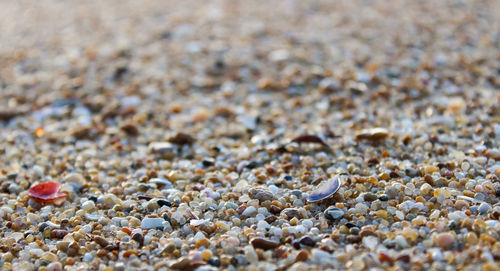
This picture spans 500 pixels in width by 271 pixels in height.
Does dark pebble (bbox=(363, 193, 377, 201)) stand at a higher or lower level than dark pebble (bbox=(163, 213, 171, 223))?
lower

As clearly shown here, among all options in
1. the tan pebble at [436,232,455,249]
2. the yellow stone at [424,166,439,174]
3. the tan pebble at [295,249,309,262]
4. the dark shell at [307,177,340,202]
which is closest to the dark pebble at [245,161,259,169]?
the dark shell at [307,177,340,202]

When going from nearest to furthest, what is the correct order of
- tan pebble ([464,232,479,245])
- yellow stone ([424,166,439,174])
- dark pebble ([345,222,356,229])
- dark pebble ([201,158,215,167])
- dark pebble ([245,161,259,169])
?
tan pebble ([464,232,479,245]) < dark pebble ([345,222,356,229]) < yellow stone ([424,166,439,174]) < dark pebble ([245,161,259,169]) < dark pebble ([201,158,215,167])

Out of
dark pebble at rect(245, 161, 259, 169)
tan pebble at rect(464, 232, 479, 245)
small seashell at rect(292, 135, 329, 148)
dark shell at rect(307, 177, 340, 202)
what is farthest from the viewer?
small seashell at rect(292, 135, 329, 148)

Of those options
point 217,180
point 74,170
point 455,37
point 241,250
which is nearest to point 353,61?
point 455,37

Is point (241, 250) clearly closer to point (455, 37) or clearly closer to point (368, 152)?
point (368, 152)

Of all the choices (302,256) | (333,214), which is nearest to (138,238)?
(302,256)

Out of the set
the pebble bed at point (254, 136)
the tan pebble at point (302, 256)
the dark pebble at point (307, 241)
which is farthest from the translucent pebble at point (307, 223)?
the tan pebble at point (302, 256)

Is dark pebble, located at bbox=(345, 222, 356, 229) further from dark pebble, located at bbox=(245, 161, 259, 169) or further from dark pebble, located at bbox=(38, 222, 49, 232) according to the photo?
dark pebble, located at bbox=(38, 222, 49, 232)
